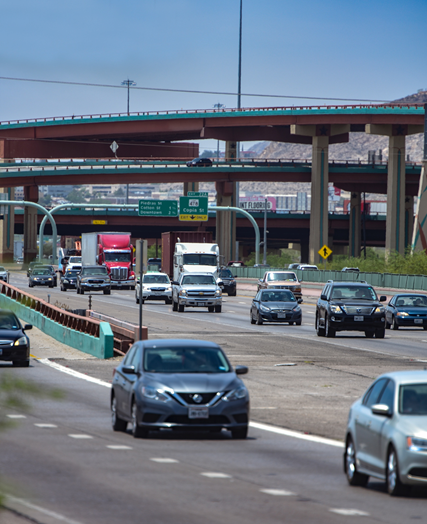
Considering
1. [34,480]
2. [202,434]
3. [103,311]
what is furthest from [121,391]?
[103,311]

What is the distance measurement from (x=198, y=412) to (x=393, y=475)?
4030 millimetres

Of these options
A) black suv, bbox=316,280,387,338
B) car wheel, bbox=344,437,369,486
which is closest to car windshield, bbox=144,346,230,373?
car wheel, bbox=344,437,369,486

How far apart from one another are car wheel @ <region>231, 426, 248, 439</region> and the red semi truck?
55.5 meters

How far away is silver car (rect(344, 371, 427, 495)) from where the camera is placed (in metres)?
8.73

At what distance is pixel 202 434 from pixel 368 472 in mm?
4950

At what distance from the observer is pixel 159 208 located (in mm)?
87875

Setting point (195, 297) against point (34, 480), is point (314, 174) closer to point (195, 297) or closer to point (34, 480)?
point (195, 297)

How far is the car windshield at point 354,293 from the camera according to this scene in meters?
33.5

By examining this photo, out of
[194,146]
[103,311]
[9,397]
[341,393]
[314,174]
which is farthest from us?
[194,146]

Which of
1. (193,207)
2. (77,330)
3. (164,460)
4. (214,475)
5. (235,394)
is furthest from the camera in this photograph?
(193,207)

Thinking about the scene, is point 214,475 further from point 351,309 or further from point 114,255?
point 114,255

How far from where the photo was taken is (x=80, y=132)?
4385 inches

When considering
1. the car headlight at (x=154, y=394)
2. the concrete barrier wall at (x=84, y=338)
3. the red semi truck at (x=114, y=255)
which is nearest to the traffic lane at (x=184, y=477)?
the car headlight at (x=154, y=394)

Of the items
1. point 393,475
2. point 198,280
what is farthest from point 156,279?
point 393,475
